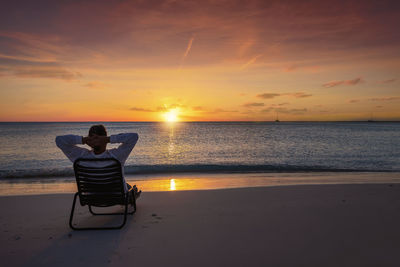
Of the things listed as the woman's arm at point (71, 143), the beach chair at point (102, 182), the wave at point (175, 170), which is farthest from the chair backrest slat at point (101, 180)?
the wave at point (175, 170)

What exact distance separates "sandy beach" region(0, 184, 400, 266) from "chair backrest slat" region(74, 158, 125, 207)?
523mm

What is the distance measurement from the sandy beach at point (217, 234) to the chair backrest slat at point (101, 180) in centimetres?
52

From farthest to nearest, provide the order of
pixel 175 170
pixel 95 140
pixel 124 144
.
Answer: pixel 175 170
pixel 124 144
pixel 95 140

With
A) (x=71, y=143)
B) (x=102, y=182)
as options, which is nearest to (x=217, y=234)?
(x=102, y=182)

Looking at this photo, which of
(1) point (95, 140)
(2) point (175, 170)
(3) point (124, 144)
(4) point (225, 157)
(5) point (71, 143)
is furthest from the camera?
(4) point (225, 157)

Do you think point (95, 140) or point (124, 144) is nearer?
point (95, 140)

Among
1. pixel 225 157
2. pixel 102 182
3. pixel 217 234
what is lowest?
pixel 225 157

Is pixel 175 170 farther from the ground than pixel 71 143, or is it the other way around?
pixel 71 143

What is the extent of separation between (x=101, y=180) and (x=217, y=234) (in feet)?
6.53

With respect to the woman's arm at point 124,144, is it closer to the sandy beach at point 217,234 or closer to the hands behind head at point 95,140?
the hands behind head at point 95,140

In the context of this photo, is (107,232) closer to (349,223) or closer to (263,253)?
(263,253)

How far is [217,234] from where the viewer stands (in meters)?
3.89

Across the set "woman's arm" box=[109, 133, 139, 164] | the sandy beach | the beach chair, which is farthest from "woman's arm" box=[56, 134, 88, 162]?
the sandy beach

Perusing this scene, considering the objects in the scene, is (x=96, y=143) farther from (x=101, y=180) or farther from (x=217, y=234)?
A: (x=217, y=234)
